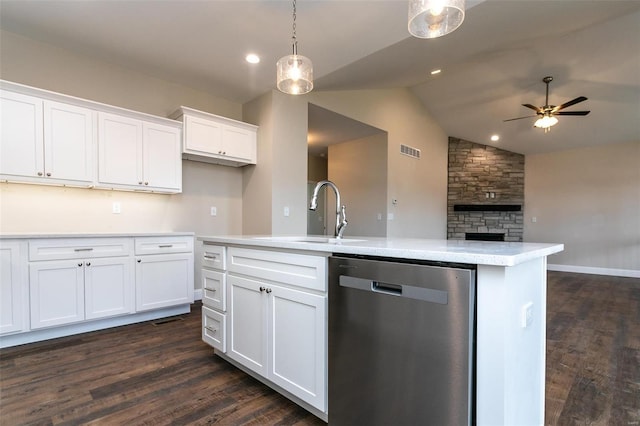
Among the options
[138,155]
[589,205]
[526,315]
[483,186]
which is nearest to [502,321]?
[526,315]

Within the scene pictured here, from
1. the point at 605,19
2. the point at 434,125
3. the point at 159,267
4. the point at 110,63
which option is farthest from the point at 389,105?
the point at 159,267

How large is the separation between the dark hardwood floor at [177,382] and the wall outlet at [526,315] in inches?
34.6

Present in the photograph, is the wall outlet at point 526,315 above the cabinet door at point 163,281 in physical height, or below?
above

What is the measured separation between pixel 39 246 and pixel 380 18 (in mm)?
3398

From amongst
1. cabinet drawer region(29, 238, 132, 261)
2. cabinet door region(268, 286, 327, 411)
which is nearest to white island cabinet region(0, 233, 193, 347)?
cabinet drawer region(29, 238, 132, 261)

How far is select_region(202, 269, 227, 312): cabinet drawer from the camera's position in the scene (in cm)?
209

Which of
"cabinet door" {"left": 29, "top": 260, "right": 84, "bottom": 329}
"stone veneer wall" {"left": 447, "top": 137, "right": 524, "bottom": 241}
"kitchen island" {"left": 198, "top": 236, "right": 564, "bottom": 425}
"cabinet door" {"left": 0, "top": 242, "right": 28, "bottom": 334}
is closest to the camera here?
"kitchen island" {"left": 198, "top": 236, "right": 564, "bottom": 425}

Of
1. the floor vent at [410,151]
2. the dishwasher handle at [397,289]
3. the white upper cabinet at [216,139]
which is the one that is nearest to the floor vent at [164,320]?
the white upper cabinet at [216,139]


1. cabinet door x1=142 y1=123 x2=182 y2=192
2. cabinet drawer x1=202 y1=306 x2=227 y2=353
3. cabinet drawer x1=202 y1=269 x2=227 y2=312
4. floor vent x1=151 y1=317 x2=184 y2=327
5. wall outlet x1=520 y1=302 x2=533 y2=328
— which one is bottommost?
floor vent x1=151 y1=317 x2=184 y2=327

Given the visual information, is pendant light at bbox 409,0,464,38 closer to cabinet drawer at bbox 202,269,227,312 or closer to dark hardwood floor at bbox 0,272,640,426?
cabinet drawer at bbox 202,269,227,312

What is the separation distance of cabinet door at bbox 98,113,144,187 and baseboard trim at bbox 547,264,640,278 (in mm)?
8101

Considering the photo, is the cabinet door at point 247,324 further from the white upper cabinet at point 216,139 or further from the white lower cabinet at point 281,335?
the white upper cabinet at point 216,139

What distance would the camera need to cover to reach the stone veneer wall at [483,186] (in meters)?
7.32

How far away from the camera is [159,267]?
123 inches
